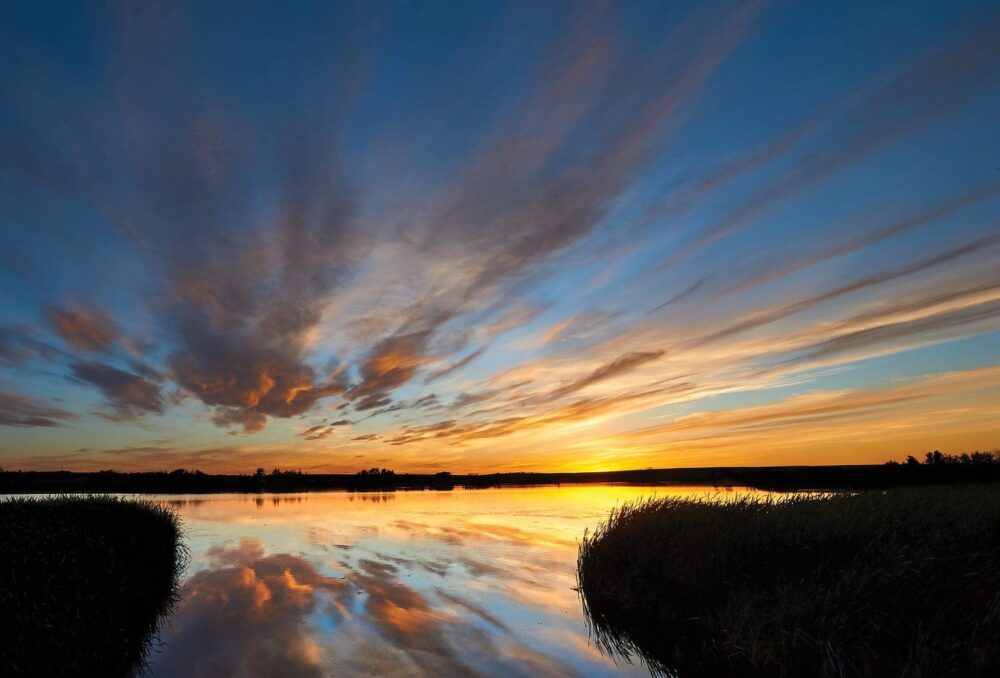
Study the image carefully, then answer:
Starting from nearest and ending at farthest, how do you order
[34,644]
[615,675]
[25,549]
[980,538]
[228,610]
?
[34,644] → [615,675] → [25,549] → [980,538] → [228,610]

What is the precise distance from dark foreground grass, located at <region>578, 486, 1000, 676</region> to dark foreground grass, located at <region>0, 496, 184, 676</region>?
13279mm

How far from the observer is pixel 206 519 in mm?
52781

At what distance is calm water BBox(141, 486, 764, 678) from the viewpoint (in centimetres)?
1445

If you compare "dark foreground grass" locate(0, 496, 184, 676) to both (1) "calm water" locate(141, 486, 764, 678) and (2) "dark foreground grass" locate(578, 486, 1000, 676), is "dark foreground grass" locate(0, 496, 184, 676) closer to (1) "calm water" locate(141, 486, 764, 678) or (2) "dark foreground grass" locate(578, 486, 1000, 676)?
(1) "calm water" locate(141, 486, 764, 678)

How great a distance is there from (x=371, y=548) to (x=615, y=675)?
2394 centimetres

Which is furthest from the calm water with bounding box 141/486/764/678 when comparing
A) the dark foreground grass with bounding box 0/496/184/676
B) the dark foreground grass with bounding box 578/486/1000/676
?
the dark foreground grass with bounding box 578/486/1000/676

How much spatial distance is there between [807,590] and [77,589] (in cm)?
1936

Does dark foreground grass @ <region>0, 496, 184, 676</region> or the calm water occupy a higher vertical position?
dark foreground grass @ <region>0, 496, 184, 676</region>

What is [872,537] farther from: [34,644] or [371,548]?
[371,548]

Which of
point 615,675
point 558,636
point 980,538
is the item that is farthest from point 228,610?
point 980,538

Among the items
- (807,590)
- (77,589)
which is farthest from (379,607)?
(807,590)

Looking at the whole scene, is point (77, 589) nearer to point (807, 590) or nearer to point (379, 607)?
point (379, 607)

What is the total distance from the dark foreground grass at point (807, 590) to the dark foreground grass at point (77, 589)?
13.3m

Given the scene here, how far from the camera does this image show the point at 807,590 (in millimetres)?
14953
